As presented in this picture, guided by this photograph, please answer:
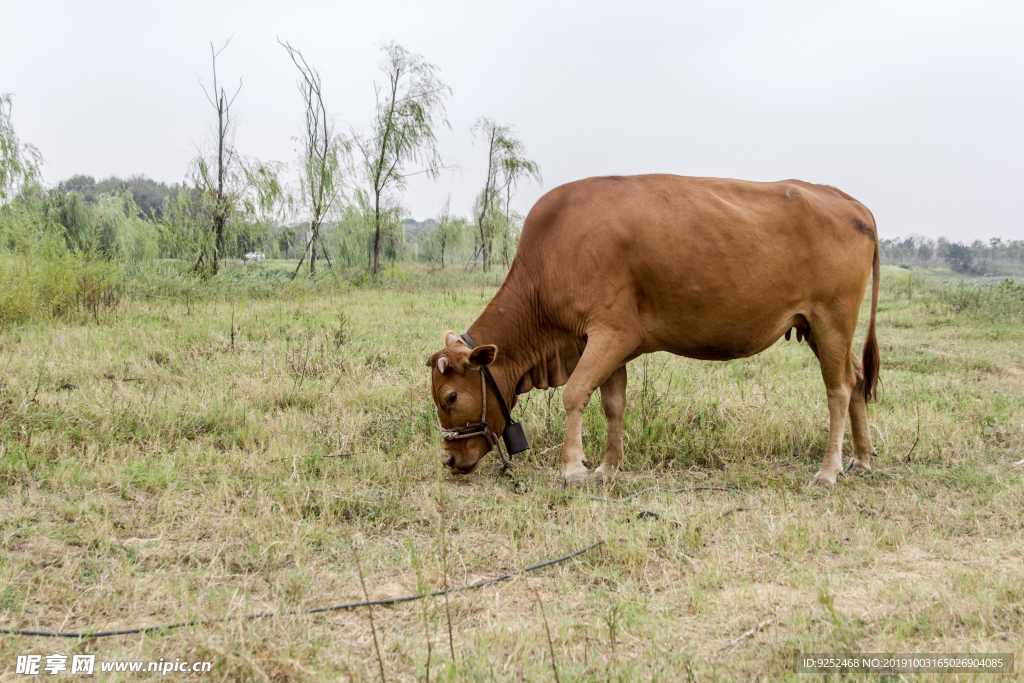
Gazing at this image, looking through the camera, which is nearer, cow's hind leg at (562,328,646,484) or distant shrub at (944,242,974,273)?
cow's hind leg at (562,328,646,484)

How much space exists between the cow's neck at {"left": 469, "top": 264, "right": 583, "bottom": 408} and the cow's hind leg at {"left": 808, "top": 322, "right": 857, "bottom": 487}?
5.33ft

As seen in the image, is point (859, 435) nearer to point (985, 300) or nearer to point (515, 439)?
point (515, 439)

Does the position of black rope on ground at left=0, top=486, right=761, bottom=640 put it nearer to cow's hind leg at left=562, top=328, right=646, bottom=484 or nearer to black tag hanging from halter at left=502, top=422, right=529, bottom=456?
cow's hind leg at left=562, top=328, right=646, bottom=484

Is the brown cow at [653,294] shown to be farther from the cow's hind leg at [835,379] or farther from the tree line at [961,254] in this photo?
the tree line at [961,254]

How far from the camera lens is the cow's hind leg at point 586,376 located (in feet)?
12.6

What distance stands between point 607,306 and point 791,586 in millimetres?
1893

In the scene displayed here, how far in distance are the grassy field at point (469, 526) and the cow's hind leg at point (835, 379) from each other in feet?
0.65

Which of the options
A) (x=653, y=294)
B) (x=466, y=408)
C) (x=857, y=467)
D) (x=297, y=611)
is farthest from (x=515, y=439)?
(x=857, y=467)

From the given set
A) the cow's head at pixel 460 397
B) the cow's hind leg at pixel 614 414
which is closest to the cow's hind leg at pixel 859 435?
the cow's hind leg at pixel 614 414

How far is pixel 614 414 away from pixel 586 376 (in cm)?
61

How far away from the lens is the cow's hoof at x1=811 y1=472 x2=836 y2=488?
393cm

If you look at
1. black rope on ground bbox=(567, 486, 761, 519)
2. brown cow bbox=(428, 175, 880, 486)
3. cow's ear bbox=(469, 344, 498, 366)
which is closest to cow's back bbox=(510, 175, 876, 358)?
brown cow bbox=(428, 175, 880, 486)

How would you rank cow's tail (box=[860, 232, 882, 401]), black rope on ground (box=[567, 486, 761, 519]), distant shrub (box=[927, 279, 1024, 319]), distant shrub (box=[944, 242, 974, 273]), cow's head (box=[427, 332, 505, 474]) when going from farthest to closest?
1. distant shrub (box=[944, 242, 974, 273])
2. distant shrub (box=[927, 279, 1024, 319])
3. cow's tail (box=[860, 232, 882, 401])
4. cow's head (box=[427, 332, 505, 474])
5. black rope on ground (box=[567, 486, 761, 519])

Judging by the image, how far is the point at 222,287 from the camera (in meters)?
12.9
